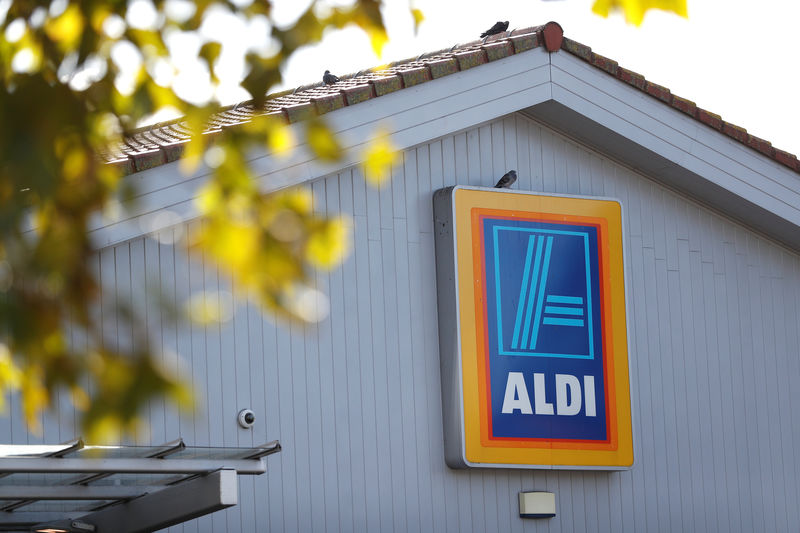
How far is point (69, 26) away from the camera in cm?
383

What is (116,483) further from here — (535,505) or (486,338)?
(535,505)

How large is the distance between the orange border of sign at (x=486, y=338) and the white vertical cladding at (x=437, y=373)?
0.78 ft

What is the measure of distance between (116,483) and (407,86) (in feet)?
12.5

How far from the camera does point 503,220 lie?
10.8 metres

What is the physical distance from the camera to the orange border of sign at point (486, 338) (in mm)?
10367

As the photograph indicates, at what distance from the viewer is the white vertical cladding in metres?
9.61

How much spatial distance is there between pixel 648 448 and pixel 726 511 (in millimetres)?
945

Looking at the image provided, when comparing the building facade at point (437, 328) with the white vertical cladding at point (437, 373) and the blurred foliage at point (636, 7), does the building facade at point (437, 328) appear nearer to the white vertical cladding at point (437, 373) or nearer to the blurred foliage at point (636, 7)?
the white vertical cladding at point (437, 373)

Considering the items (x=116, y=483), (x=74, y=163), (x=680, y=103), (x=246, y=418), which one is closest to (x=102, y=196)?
(x=74, y=163)

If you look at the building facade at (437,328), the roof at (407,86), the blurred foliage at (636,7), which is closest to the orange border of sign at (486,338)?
the building facade at (437,328)

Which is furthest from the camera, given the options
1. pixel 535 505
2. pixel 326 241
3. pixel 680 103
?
pixel 680 103

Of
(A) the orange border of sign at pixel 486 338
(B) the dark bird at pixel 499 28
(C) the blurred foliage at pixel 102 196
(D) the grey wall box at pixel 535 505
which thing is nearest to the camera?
(C) the blurred foliage at pixel 102 196

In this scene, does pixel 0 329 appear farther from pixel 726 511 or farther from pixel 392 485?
pixel 726 511

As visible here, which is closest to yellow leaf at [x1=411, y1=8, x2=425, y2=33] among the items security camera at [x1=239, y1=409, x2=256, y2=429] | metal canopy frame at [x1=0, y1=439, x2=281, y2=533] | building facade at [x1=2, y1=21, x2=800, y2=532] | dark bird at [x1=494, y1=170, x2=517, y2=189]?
metal canopy frame at [x1=0, y1=439, x2=281, y2=533]
